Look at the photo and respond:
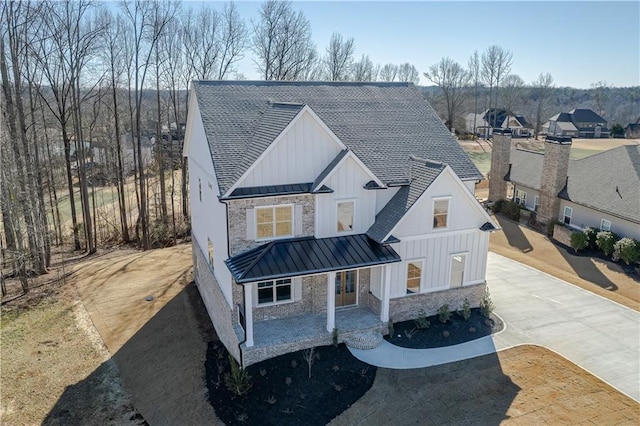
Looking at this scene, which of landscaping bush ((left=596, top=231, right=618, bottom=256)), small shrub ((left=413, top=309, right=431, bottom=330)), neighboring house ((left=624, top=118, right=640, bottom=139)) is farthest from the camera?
neighboring house ((left=624, top=118, right=640, bottom=139))

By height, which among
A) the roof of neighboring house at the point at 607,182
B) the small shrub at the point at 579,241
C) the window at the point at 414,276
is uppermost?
the roof of neighboring house at the point at 607,182

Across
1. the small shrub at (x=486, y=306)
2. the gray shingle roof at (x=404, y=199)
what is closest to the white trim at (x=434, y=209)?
the gray shingle roof at (x=404, y=199)

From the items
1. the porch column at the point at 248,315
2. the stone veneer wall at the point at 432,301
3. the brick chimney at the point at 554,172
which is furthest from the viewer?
the brick chimney at the point at 554,172


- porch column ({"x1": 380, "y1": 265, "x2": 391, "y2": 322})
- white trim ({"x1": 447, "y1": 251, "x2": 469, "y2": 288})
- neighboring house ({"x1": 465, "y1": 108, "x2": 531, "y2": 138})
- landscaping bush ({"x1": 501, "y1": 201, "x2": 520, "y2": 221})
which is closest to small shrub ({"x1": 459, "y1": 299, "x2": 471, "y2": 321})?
white trim ({"x1": 447, "y1": 251, "x2": 469, "y2": 288})

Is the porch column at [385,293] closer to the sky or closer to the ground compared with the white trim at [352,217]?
closer to the ground

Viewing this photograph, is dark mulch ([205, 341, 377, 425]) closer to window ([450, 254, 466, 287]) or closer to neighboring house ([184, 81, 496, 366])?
neighboring house ([184, 81, 496, 366])

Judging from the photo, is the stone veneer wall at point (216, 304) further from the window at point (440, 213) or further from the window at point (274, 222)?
the window at point (440, 213)

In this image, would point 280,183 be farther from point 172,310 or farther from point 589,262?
point 589,262
